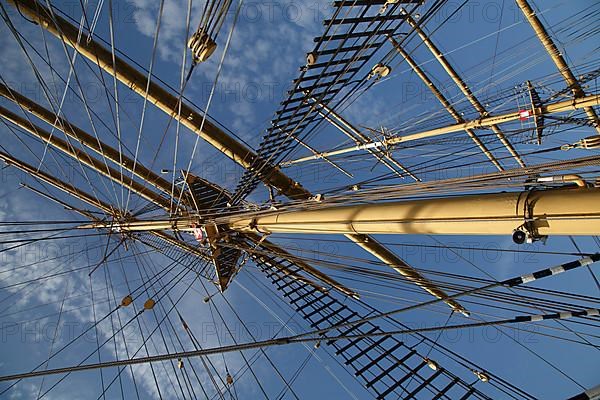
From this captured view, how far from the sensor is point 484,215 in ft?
8.10

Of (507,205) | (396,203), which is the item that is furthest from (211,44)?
(507,205)

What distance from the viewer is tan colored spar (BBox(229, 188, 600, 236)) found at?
2049mm

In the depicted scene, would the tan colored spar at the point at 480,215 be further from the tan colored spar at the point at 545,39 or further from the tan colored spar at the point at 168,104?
the tan colored spar at the point at 545,39

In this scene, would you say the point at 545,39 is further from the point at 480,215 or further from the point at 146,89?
the point at 146,89

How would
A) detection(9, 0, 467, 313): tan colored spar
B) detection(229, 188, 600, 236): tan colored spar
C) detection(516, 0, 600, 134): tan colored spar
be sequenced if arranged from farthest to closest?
detection(516, 0, 600, 134): tan colored spar, detection(9, 0, 467, 313): tan colored spar, detection(229, 188, 600, 236): tan colored spar

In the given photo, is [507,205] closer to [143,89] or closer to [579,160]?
[579,160]

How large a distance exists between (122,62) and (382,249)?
21.7 feet

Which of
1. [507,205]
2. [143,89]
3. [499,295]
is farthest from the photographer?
[143,89]

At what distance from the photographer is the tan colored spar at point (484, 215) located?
A: 2.05 metres

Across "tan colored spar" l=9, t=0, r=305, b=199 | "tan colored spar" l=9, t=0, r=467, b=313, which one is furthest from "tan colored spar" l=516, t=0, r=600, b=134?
"tan colored spar" l=9, t=0, r=305, b=199

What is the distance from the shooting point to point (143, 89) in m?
6.77

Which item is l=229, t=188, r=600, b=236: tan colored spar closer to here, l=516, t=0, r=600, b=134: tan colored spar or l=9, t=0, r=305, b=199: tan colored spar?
l=9, t=0, r=305, b=199: tan colored spar

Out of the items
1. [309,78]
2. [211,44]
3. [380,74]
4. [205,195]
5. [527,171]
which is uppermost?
[380,74]

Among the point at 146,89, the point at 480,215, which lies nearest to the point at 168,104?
the point at 146,89
